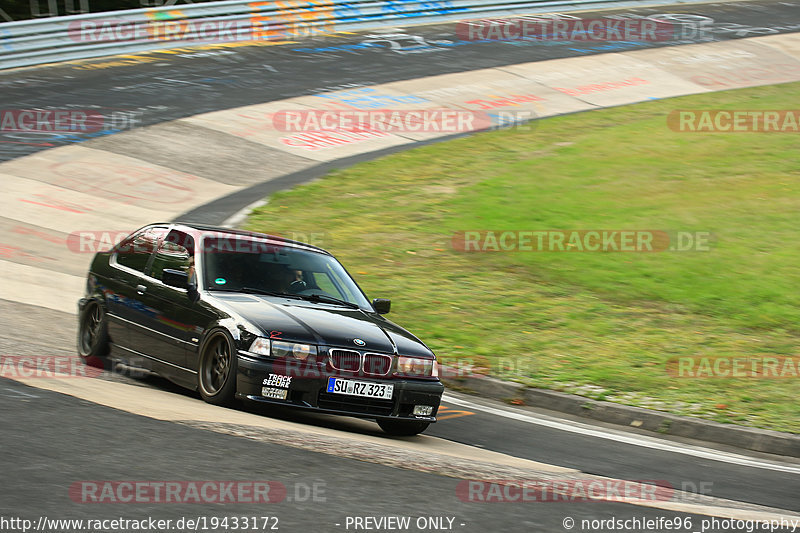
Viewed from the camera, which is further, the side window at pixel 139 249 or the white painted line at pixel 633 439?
the side window at pixel 139 249

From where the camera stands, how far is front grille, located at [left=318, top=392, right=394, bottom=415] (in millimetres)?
7461

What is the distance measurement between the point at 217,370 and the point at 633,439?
359 cm

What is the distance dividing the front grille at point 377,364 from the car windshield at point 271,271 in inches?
41.4

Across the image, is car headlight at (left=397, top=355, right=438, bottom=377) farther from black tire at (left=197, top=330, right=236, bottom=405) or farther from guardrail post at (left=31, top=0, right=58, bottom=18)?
guardrail post at (left=31, top=0, right=58, bottom=18)

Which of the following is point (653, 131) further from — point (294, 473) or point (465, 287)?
point (294, 473)

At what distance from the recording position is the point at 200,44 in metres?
28.0

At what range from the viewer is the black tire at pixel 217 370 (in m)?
7.47

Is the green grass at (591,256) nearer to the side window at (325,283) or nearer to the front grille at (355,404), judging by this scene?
the side window at (325,283)

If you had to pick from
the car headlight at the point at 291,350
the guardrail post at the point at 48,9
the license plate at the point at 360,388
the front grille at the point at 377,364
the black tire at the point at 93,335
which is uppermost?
the guardrail post at the point at 48,9

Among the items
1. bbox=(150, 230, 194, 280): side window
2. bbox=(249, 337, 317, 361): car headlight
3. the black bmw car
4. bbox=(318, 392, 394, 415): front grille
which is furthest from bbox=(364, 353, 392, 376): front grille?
bbox=(150, 230, 194, 280): side window

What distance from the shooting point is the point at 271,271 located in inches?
336

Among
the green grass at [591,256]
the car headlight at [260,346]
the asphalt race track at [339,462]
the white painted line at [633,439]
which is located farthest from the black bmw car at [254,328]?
the green grass at [591,256]

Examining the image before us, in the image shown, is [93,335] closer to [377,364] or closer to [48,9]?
[377,364]

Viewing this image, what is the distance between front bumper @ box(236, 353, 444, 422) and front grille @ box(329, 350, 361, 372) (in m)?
0.06
